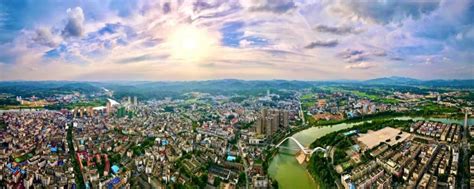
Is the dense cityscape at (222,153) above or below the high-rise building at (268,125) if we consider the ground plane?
below

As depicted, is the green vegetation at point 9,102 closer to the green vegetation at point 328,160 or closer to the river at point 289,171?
the river at point 289,171

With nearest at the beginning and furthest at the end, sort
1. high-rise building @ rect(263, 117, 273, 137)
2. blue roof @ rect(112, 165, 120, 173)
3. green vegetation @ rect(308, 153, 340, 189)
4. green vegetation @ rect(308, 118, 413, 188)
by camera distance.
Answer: green vegetation @ rect(308, 153, 340, 189)
green vegetation @ rect(308, 118, 413, 188)
blue roof @ rect(112, 165, 120, 173)
high-rise building @ rect(263, 117, 273, 137)

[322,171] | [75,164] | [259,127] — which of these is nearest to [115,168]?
[75,164]

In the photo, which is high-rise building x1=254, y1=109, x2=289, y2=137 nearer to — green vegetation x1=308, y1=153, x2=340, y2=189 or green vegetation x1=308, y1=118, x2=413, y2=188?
green vegetation x1=308, y1=118, x2=413, y2=188

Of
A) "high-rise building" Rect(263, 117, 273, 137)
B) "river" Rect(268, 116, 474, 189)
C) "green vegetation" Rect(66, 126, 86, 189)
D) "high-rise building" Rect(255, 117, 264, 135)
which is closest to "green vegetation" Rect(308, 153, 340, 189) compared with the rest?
"river" Rect(268, 116, 474, 189)

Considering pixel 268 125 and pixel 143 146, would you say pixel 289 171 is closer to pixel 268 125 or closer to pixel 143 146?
pixel 268 125

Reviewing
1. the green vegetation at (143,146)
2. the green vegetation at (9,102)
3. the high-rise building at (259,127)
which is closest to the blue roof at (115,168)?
the green vegetation at (143,146)

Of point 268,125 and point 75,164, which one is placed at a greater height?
point 268,125

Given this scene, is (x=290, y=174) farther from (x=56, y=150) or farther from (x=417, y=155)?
(x=56, y=150)

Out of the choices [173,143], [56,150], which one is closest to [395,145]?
[173,143]


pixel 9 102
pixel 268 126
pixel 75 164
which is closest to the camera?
pixel 75 164

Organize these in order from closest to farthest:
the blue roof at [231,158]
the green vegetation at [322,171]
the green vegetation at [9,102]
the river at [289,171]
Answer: the green vegetation at [322,171] → the river at [289,171] → the blue roof at [231,158] → the green vegetation at [9,102]
